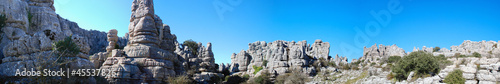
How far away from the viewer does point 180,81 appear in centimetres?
2514

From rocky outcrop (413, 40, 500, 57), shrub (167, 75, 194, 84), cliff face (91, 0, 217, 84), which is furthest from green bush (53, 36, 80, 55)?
rocky outcrop (413, 40, 500, 57)

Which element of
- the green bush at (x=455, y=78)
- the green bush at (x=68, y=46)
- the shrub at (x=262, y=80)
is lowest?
the shrub at (x=262, y=80)

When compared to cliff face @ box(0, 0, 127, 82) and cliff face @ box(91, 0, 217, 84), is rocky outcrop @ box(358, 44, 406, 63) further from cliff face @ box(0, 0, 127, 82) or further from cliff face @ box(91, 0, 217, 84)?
cliff face @ box(0, 0, 127, 82)

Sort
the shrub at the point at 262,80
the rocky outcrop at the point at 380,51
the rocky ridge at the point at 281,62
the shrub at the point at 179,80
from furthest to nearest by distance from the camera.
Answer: the rocky outcrop at the point at 380,51, the rocky ridge at the point at 281,62, the shrub at the point at 262,80, the shrub at the point at 179,80

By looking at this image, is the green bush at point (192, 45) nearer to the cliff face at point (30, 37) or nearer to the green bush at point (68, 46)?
the cliff face at point (30, 37)

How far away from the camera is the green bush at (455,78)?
19.6 metres

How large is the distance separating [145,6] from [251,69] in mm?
24177

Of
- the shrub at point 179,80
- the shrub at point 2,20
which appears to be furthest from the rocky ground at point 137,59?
the shrub at point 2,20

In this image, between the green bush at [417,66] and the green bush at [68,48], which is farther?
the green bush at [417,66]

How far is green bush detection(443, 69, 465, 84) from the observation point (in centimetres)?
1963

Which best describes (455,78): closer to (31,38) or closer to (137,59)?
(137,59)

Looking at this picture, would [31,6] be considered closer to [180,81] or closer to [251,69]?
[180,81]

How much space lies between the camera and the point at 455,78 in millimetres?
19922

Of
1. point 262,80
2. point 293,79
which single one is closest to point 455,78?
point 293,79
